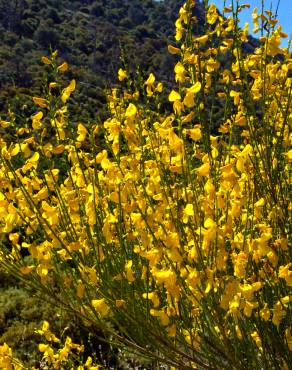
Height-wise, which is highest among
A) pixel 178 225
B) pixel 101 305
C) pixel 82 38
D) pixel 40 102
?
pixel 82 38

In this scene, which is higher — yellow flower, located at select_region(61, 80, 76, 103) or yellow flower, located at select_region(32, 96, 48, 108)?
yellow flower, located at select_region(61, 80, 76, 103)

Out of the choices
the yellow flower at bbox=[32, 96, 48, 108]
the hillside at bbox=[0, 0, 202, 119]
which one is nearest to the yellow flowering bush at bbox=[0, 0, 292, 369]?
the yellow flower at bbox=[32, 96, 48, 108]

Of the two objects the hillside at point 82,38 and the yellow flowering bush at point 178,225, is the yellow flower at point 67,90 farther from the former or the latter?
the hillside at point 82,38

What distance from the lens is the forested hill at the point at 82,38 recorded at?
26.7 m

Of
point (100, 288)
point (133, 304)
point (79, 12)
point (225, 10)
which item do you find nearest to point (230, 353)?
point (133, 304)

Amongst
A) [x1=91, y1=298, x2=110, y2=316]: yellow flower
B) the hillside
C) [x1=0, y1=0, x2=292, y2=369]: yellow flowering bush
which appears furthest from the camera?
the hillside

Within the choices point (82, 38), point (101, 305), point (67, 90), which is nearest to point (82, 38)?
point (82, 38)

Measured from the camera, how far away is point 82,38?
4222cm

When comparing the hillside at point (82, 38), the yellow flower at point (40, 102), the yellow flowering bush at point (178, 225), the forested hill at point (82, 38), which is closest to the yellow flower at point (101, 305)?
the yellow flowering bush at point (178, 225)

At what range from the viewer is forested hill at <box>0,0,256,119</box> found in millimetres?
26670

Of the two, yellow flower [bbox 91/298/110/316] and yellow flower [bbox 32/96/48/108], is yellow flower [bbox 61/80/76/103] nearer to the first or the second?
yellow flower [bbox 32/96/48/108]

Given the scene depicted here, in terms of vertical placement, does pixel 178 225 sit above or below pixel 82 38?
below

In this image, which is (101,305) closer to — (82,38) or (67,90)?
(67,90)

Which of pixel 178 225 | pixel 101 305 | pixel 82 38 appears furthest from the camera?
pixel 82 38
